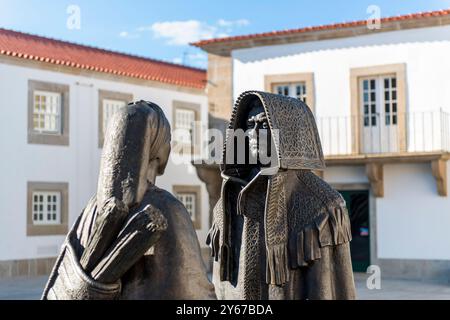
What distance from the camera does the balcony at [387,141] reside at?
1669 centimetres

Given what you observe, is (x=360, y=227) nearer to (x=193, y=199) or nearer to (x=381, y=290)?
(x=381, y=290)

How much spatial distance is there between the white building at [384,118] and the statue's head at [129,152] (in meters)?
14.0

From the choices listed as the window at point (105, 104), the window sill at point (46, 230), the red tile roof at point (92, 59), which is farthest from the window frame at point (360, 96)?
the window sill at point (46, 230)

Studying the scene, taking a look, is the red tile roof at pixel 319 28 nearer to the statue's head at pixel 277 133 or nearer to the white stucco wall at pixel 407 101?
the white stucco wall at pixel 407 101

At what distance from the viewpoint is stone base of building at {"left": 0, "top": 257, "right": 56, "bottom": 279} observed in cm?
1820

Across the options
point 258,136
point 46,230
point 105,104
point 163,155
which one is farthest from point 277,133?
point 105,104

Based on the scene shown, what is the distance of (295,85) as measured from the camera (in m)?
18.7

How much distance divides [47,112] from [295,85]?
20.6 feet

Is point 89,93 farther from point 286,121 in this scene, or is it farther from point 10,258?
point 286,121

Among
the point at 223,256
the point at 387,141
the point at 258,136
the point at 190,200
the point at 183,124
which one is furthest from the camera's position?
the point at 190,200

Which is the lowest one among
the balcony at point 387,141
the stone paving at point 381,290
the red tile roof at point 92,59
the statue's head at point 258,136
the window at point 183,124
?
the stone paving at point 381,290

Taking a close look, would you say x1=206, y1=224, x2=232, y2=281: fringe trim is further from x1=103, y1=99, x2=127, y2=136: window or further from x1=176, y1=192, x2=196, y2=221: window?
x1=176, y1=192, x2=196, y2=221: window

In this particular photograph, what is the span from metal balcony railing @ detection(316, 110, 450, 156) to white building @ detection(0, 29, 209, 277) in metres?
6.13
